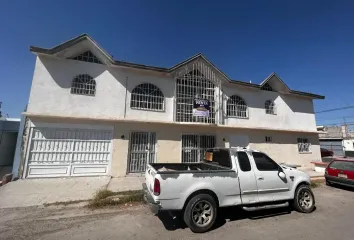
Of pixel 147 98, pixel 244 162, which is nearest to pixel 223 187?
pixel 244 162

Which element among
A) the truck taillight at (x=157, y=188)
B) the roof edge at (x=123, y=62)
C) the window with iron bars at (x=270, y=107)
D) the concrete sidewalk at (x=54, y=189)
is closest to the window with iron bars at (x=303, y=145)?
the window with iron bars at (x=270, y=107)

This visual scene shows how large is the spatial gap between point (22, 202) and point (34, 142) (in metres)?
4.09

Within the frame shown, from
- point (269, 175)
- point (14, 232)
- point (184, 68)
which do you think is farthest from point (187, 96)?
point (14, 232)

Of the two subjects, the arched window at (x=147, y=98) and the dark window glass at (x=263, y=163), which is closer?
the dark window glass at (x=263, y=163)

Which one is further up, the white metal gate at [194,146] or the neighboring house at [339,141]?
the neighboring house at [339,141]

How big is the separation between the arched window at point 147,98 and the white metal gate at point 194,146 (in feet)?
9.00

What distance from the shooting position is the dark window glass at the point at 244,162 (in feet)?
16.9

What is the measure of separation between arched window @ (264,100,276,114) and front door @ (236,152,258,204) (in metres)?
11.3

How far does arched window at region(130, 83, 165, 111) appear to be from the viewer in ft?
36.8

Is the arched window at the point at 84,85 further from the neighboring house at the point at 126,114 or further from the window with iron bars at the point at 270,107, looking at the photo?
the window with iron bars at the point at 270,107

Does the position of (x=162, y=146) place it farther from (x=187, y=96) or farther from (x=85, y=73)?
(x=85, y=73)

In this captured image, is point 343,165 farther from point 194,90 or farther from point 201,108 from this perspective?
point 194,90

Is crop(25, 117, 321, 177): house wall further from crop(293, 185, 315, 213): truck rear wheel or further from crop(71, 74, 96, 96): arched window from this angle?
crop(293, 185, 315, 213): truck rear wheel

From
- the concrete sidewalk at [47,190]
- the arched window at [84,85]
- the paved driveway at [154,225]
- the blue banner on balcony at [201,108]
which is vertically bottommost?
the paved driveway at [154,225]
